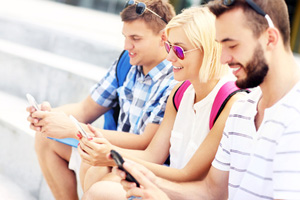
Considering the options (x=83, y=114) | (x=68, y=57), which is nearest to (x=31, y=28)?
(x=68, y=57)

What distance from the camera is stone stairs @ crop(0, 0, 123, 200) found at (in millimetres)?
3748

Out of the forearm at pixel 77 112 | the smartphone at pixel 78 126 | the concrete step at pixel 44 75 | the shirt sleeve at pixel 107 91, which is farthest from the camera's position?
the concrete step at pixel 44 75

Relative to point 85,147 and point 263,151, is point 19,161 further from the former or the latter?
point 263,151

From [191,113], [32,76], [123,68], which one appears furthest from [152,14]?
[32,76]

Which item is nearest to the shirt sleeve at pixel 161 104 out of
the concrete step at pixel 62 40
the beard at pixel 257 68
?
the beard at pixel 257 68

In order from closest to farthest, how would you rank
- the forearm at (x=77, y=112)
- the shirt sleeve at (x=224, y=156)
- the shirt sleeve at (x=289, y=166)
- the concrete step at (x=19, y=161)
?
the shirt sleeve at (x=289, y=166), the shirt sleeve at (x=224, y=156), the forearm at (x=77, y=112), the concrete step at (x=19, y=161)

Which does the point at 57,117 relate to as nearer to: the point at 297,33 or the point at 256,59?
the point at 256,59

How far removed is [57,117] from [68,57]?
2.18m

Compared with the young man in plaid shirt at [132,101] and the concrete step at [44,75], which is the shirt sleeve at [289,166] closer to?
the young man in plaid shirt at [132,101]

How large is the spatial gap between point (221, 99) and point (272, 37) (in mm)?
591

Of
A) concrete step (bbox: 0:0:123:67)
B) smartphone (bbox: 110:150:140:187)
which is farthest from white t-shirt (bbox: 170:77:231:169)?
concrete step (bbox: 0:0:123:67)

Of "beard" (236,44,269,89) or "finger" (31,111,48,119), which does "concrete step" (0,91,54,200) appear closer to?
"finger" (31,111,48,119)

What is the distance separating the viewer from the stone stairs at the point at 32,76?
375 centimetres

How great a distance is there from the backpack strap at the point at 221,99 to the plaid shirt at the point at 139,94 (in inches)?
19.6
